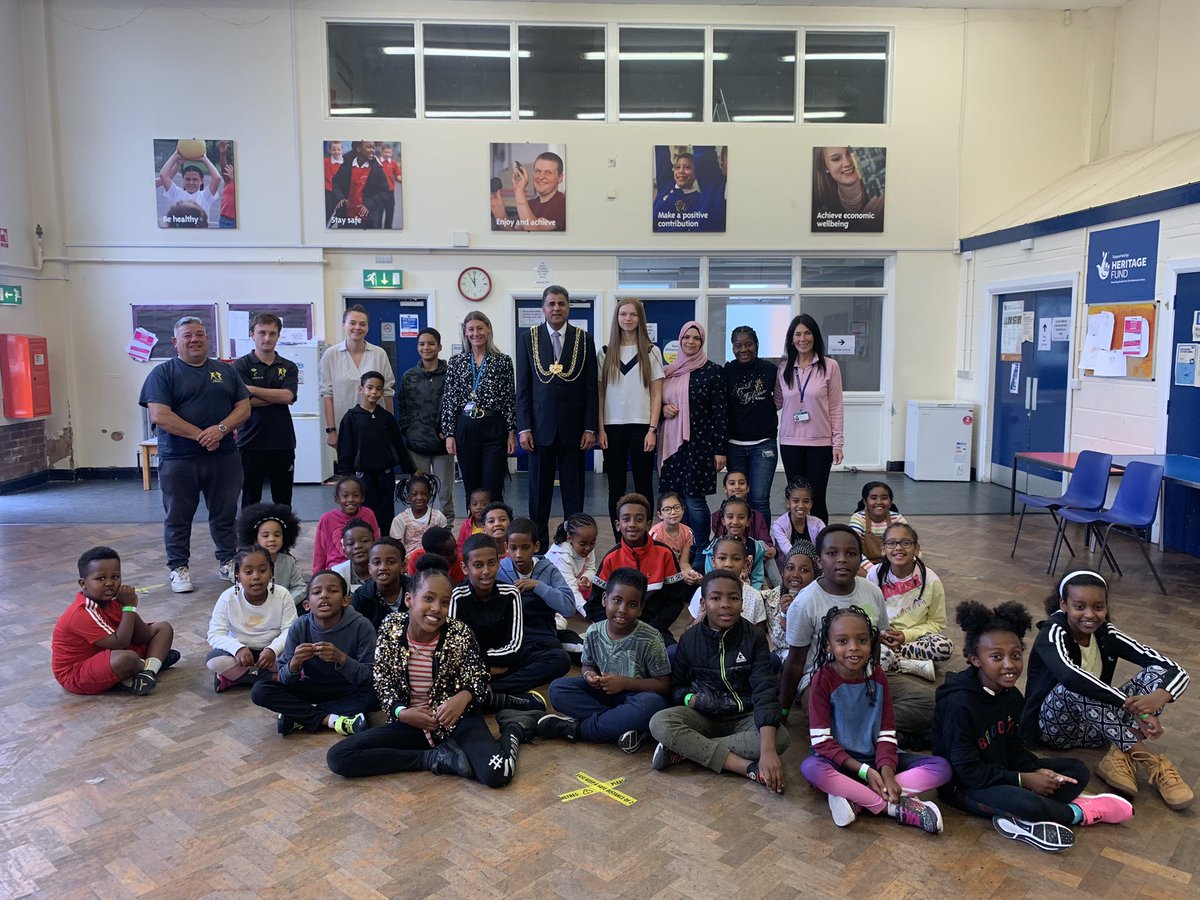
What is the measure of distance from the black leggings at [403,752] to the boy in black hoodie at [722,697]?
1.87 feet

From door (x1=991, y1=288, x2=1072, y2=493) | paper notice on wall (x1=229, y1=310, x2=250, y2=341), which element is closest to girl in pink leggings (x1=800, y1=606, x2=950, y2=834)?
door (x1=991, y1=288, x2=1072, y2=493)

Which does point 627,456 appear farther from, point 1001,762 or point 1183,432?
point 1183,432

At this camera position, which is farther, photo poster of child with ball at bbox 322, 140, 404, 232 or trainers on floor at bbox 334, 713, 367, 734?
photo poster of child with ball at bbox 322, 140, 404, 232

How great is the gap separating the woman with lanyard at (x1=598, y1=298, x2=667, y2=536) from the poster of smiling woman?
4951 millimetres

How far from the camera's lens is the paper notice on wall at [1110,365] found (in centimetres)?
679

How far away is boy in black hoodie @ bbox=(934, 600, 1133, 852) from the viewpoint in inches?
98.4

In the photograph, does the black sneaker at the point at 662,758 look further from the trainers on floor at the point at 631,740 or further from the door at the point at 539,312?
the door at the point at 539,312

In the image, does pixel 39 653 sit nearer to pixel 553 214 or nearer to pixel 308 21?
pixel 553 214

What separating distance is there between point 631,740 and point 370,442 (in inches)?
112

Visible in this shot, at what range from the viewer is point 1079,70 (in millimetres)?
9117

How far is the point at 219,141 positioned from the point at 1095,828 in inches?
372

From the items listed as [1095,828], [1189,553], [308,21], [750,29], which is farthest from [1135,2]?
[1095,828]

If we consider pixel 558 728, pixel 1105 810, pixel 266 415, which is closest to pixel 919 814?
pixel 1105 810

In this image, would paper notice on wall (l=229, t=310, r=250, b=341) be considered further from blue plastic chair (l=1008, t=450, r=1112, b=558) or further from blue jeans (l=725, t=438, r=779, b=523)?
blue plastic chair (l=1008, t=450, r=1112, b=558)
